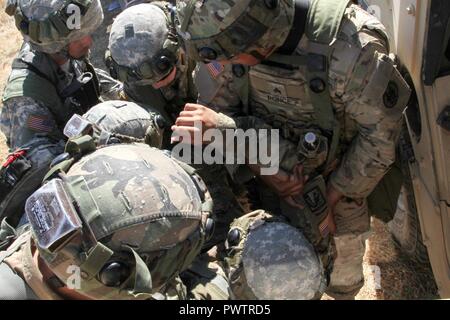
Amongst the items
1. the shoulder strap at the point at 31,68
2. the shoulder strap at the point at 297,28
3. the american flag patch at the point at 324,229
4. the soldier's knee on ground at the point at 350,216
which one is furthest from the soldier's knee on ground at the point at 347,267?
the shoulder strap at the point at 31,68

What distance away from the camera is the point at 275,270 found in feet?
8.08

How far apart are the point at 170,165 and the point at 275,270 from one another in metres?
0.60

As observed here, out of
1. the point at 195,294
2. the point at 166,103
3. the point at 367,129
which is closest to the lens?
the point at 195,294

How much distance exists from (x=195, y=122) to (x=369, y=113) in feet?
2.65

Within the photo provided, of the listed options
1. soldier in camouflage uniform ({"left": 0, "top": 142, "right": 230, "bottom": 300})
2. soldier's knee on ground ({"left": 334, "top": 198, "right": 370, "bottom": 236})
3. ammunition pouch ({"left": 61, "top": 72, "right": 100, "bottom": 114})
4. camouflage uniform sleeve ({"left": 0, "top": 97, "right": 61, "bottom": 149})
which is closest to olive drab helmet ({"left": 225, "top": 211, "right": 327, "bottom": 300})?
soldier in camouflage uniform ({"left": 0, "top": 142, "right": 230, "bottom": 300})

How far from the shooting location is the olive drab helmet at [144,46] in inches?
136

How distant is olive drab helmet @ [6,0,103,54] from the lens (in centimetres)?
351

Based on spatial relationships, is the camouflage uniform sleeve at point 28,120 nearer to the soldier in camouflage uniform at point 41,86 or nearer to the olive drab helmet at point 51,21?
the soldier in camouflage uniform at point 41,86

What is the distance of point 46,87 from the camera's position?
11.8 feet

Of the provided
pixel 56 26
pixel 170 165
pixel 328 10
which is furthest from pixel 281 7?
pixel 56 26

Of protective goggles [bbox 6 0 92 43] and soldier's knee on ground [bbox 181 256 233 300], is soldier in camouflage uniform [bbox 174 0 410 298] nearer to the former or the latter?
soldier's knee on ground [bbox 181 256 233 300]

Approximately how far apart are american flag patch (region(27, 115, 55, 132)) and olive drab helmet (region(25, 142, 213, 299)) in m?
1.33

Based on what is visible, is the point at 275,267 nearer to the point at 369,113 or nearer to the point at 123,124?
the point at 369,113

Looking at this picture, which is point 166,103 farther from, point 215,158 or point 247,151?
point 247,151
